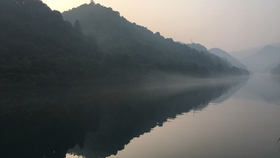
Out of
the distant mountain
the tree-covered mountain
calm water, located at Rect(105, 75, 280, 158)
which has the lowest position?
calm water, located at Rect(105, 75, 280, 158)

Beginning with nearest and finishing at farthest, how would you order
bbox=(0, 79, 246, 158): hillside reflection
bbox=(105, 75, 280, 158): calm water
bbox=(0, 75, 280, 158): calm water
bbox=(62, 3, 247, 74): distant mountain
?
bbox=(105, 75, 280, 158): calm water < bbox=(0, 75, 280, 158): calm water < bbox=(0, 79, 246, 158): hillside reflection < bbox=(62, 3, 247, 74): distant mountain

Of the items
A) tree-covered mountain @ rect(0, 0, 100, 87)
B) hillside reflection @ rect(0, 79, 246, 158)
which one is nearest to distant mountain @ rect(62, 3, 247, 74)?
tree-covered mountain @ rect(0, 0, 100, 87)

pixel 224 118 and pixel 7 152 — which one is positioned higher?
pixel 224 118

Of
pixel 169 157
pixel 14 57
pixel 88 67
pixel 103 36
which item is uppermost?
pixel 103 36

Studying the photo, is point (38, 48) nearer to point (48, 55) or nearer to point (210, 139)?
point (48, 55)

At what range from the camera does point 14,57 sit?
5103cm

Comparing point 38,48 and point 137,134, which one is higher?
point 38,48

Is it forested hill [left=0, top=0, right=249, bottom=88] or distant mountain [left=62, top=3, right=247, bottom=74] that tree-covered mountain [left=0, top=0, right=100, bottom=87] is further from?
distant mountain [left=62, top=3, right=247, bottom=74]

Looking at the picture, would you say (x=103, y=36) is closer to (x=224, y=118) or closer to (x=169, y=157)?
(x=224, y=118)

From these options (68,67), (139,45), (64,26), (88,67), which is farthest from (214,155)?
(139,45)

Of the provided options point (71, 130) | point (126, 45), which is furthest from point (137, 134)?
point (126, 45)

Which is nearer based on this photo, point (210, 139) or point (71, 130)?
point (210, 139)

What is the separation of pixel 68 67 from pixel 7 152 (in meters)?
49.8

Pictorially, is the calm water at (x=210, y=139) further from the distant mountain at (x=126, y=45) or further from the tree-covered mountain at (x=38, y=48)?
the distant mountain at (x=126, y=45)
